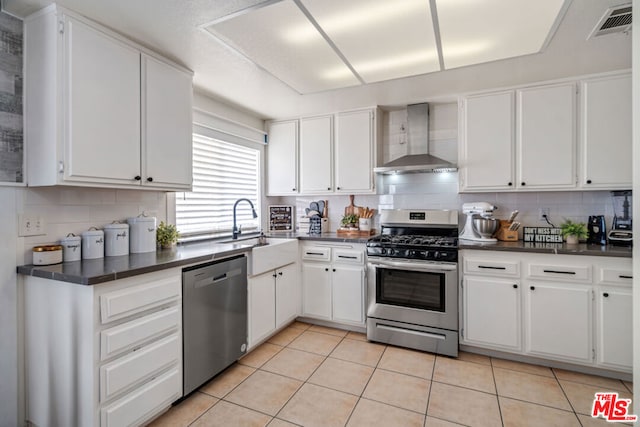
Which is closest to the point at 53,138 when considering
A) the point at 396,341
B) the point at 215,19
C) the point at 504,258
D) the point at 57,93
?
the point at 57,93

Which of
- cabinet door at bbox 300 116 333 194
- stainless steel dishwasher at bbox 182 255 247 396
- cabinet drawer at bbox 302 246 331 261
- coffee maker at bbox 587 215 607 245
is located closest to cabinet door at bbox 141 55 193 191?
stainless steel dishwasher at bbox 182 255 247 396

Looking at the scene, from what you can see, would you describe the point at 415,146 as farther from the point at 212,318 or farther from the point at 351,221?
the point at 212,318

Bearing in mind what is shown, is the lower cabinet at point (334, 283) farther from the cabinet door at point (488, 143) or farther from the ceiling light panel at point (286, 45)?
the ceiling light panel at point (286, 45)

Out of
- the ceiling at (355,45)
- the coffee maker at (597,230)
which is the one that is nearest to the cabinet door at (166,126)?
the ceiling at (355,45)

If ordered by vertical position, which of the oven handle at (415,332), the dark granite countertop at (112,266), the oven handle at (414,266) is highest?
the dark granite countertop at (112,266)

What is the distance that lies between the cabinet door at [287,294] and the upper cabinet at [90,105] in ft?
4.67

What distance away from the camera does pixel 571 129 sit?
103 inches

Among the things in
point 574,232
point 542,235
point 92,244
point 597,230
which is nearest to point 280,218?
point 92,244

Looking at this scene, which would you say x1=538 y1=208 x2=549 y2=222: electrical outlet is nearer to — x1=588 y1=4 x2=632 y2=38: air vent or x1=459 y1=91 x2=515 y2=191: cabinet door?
x1=459 y1=91 x2=515 y2=191: cabinet door

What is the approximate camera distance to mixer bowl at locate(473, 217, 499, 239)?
2.86m

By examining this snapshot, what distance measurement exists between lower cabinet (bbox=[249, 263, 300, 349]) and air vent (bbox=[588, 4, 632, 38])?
2811 mm

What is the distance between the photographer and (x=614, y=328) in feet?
7.36

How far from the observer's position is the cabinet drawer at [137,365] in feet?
5.09

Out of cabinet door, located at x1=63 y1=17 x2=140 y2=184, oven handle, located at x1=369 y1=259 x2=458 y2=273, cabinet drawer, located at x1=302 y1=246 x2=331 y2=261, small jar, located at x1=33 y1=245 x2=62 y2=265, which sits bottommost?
oven handle, located at x1=369 y1=259 x2=458 y2=273
